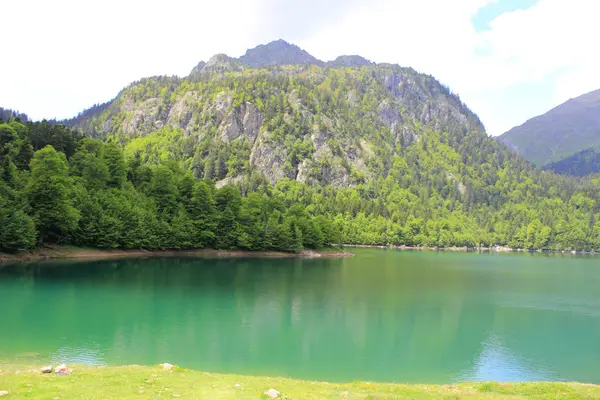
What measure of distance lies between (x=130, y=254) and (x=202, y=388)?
8485 centimetres

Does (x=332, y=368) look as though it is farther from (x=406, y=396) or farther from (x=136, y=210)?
(x=136, y=210)

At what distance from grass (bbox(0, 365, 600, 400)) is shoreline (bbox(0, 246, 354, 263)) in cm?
6259

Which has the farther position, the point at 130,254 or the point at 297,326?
the point at 130,254

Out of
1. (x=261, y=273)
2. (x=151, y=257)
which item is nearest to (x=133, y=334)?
(x=261, y=273)

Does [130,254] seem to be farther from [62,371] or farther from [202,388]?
[202,388]

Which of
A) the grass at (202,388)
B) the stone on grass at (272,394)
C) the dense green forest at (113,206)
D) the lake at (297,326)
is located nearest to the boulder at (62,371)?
the grass at (202,388)

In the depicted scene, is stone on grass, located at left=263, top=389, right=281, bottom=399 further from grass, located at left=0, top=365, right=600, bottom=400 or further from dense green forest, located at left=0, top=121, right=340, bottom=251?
dense green forest, located at left=0, top=121, right=340, bottom=251

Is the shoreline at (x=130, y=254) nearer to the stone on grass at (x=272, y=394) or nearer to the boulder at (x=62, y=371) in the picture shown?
the boulder at (x=62, y=371)

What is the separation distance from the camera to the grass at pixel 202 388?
15751mm

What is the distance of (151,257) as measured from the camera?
318 feet

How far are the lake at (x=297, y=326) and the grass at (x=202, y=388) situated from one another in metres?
5.06

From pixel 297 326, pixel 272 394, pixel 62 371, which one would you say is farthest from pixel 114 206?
pixel 272 394

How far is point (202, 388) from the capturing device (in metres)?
17.2

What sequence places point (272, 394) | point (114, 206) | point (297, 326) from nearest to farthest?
point (272, 394), point (297, 326), point (114, 206)
